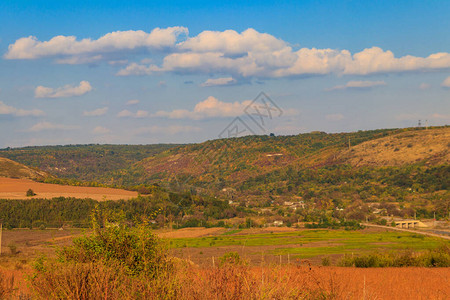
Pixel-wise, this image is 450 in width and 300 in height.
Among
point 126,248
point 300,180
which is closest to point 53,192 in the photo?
point 300,180

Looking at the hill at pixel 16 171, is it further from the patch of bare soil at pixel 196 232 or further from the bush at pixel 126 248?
the bush at pixel 126 248

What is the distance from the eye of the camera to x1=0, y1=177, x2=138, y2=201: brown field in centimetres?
8806

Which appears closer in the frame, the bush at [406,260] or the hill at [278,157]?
the bush at [406,260]

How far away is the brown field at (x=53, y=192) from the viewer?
289ft

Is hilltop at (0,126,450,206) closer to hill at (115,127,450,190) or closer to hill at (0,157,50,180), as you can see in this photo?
hill at (115,127,450,190)

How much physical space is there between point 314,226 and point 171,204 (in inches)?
1134

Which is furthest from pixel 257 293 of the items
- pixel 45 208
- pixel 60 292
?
pixel 45 208

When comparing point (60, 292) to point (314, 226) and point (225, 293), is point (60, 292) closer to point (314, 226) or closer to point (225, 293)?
point (225, 293)

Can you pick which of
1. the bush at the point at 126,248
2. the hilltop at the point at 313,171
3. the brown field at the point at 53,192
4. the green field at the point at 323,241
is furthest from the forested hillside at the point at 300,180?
the bush at the point at 126,248

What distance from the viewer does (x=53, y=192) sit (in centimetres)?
9212

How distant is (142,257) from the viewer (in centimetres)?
1291

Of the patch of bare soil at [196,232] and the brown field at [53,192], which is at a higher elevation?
the brown field at [53,192]

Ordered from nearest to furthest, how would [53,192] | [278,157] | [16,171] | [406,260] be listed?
1. [406,260]
2. [53,192]
3. [16,171]
4. [278,157]

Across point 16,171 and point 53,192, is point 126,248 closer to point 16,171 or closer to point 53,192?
point 53,192
